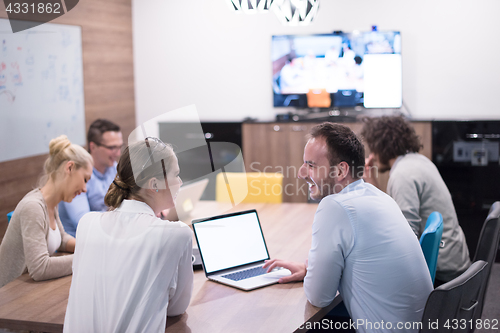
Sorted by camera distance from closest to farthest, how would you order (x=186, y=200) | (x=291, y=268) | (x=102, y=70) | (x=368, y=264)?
(x=368, y=264), (x=291, y=268), (x=186, y=200), (x=102, y=70)

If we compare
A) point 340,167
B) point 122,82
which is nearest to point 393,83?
point 122,82

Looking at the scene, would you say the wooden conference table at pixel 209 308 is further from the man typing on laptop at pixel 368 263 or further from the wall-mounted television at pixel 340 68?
the wall-mounted television at pixel 340 68

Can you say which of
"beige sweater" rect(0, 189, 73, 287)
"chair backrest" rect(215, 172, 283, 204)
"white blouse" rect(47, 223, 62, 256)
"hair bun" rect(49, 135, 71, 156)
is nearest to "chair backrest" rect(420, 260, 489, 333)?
"beige sweater" rect(0, 189, 73, 287)

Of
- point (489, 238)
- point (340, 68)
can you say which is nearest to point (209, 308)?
point (489, 238)

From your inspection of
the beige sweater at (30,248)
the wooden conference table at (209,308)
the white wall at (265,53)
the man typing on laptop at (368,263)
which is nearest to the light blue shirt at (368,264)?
the man typing on laptop at (368,263)

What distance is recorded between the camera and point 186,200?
3.10 metres

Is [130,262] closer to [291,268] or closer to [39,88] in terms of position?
[291,268]

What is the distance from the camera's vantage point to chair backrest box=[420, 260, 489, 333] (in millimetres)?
1619

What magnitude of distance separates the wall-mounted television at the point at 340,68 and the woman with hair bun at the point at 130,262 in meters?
3.58

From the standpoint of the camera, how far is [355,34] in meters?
4.88

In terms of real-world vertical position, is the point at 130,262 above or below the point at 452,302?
above

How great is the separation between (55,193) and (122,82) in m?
3.50

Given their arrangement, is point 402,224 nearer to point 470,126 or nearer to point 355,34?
point 470,126

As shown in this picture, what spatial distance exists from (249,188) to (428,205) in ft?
4.63
